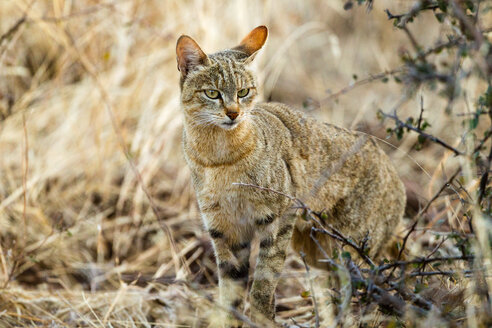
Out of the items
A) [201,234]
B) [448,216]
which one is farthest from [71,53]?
[448,216]

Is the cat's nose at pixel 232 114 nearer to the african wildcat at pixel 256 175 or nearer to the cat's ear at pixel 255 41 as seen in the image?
the african wildcat at pixel 256 175

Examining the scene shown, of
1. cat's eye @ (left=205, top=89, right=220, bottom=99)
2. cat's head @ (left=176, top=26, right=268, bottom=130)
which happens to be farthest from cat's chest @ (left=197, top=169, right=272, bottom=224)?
cat's eye @ (left=205, top=89, right=220, bottom=99)

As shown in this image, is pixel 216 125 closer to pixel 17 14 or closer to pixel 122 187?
pixel 122 187

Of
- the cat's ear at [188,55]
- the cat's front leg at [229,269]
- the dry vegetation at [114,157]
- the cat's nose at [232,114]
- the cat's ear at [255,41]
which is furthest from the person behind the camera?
the dry vegetation at [114,157]

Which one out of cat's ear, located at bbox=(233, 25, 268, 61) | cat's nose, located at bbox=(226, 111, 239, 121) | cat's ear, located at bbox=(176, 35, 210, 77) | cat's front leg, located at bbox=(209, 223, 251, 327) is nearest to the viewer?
cat's nose, located at bbox=(226, 111, 239, 121)

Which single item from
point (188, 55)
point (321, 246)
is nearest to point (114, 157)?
point (188, 55)

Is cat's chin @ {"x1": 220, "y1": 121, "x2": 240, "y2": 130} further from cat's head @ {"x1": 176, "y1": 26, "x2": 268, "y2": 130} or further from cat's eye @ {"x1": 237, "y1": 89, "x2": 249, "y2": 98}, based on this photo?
cat's eye @ {"x1": 237, "y1": 89, "x2": 249, "y2": 98}

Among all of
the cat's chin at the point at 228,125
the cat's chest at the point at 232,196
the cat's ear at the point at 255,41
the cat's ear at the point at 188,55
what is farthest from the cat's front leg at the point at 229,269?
the cat's ear at the point at 255,41

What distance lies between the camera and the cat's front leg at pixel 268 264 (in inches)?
115

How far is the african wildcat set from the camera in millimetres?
2914

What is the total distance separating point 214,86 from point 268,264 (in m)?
1.00

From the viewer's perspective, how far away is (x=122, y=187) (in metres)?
5.00

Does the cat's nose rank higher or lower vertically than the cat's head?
lower

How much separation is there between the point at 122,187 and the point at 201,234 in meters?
0.97
